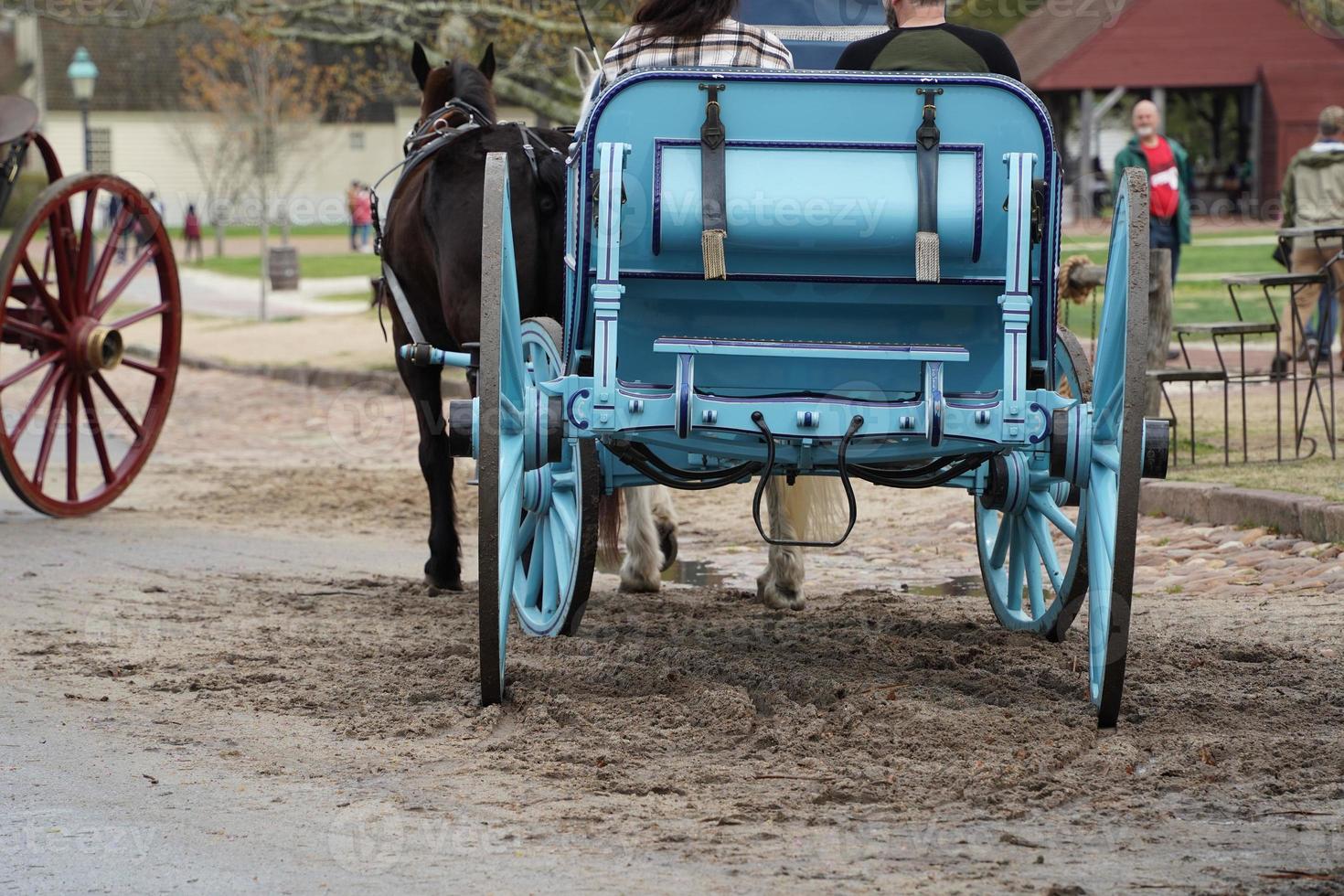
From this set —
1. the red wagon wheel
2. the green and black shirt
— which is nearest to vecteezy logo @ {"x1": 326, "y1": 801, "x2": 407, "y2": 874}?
the green and black shirt

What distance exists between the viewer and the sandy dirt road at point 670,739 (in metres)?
3.61

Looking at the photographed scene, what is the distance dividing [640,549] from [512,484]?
7.84 ft

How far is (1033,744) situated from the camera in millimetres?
4406

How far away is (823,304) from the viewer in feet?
15.5

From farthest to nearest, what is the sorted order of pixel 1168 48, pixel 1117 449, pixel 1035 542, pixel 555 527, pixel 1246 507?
1. pixel 1168 48
2. pixel 1246 507
3. pixel 1035 542
4. pixel 555 527
5. pixel 1117 449

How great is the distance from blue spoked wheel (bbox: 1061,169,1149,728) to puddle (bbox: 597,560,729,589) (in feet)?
9.48

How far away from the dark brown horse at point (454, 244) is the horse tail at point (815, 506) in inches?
43.4

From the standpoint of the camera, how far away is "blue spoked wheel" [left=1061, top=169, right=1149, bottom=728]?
14.1ft

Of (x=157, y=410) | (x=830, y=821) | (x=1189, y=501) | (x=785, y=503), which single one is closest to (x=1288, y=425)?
(x=1189, y=501)

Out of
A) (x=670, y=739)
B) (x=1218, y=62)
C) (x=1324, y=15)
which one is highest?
(x=1218, y=62)

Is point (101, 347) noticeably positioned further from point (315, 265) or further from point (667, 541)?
point (315, 265)

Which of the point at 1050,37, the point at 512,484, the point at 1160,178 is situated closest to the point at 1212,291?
the point at 1160,178

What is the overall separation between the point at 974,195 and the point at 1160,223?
10168 mm

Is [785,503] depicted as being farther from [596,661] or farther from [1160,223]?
[1160,223]
